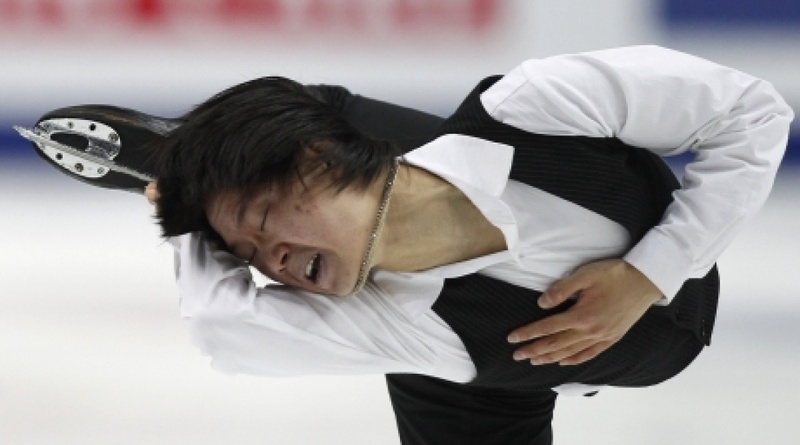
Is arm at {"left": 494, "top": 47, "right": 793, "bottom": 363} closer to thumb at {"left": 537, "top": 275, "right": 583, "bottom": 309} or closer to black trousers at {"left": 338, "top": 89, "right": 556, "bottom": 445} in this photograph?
thumb at {"left": 537, "top": 275, "right": 583, "bottom": 309}

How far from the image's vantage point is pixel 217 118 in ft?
4.90

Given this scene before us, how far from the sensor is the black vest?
162 centimetres

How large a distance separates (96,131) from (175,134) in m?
0.58

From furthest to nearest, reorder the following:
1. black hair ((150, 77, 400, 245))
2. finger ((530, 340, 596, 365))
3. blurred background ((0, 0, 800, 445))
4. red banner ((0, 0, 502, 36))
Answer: red banner ((0, 0, 502, 36)) → blurred background ((0, 0, 800, 445)) → finger ((530, 340, 596, 365)) → black hair ((150, 77, 400, 245))

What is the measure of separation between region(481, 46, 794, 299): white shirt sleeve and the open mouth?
1.08 ft

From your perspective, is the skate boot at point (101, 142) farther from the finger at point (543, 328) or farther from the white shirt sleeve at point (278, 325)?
the finger at point (543, 328)

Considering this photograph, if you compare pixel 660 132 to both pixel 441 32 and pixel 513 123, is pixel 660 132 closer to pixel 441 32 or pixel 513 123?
pixel 513 123

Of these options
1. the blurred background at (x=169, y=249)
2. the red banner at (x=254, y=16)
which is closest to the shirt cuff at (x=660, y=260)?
the blurred background at (x=169, y=249)

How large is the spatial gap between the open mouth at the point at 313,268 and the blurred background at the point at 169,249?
0.91 metres

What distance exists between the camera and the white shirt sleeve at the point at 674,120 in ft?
5.26

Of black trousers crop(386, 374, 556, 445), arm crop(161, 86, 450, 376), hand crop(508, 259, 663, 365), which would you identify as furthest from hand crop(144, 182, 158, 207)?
black trousers crop(386, 374, 556, 445)

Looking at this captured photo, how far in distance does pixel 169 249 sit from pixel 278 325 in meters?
1.39

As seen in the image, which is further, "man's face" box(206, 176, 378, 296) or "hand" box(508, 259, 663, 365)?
"hand" box(508, 259, 663, 365)

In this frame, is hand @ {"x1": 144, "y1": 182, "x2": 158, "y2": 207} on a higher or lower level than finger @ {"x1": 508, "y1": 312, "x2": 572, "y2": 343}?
higher
